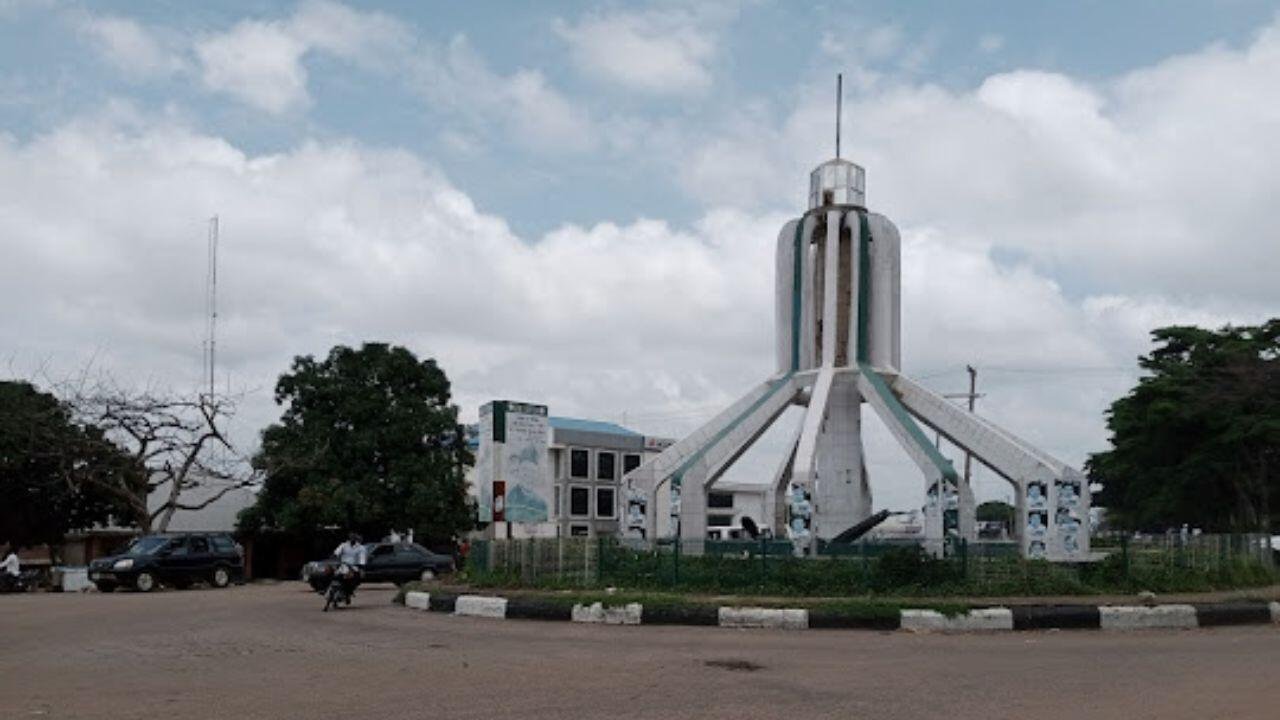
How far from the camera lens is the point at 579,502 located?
74.9 m

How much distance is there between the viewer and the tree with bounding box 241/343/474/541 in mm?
36594

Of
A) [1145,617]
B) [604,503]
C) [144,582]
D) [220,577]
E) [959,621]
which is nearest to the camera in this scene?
[959,621]

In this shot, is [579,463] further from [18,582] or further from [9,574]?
[9,574]

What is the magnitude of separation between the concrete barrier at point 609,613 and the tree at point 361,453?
21.7 m

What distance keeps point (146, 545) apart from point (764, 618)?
1753 centimetres

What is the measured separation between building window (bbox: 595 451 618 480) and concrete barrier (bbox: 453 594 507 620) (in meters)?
58.1

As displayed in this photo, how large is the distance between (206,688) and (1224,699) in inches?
308

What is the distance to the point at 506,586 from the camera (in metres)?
19.3

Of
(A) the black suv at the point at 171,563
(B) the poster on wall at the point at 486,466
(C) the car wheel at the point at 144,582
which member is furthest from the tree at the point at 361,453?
(B) the poster on wall at the point at 486,466

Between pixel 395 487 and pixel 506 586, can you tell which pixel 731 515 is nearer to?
pixel 395 487

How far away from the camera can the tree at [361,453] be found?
36594 millimetres

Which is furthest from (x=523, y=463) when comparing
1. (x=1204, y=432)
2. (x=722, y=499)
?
(x=722, y=499)

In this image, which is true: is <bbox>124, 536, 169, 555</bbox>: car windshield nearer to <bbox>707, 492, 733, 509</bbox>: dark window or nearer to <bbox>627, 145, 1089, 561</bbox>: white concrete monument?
<bbox>627, 145, 1089, 561</bbox>: white concrete monument

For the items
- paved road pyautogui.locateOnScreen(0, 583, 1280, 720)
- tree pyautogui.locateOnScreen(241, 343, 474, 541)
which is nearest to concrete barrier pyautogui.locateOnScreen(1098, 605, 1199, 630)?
paved road pyautogui.locateOnScreen(0, 583, 1280, 720)
